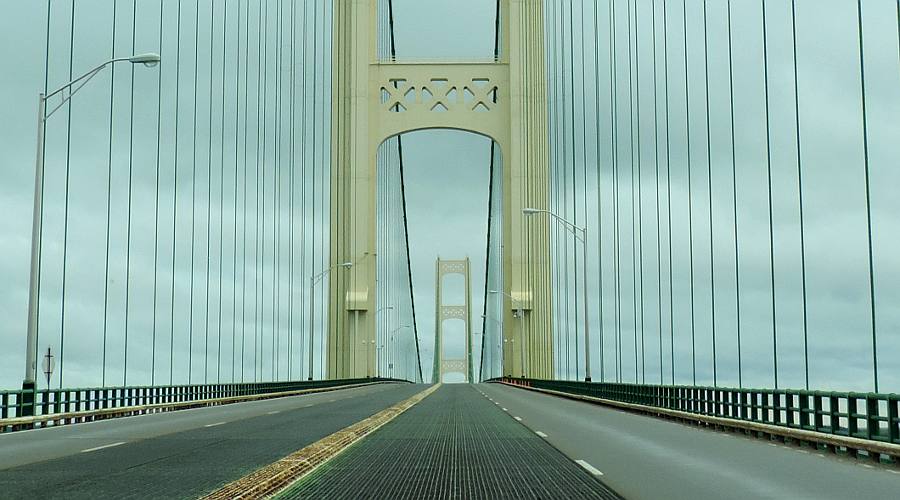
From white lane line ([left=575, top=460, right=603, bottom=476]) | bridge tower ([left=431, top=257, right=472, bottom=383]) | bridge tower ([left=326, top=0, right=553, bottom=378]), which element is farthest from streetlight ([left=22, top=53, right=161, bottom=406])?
bridge tower ([left=431, top=257, right=472, bottom=383])

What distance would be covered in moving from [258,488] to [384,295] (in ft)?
344

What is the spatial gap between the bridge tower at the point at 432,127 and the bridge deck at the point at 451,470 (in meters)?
55.6

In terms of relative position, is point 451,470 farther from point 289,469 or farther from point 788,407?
point 788,407

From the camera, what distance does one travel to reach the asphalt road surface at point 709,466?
12391 mm

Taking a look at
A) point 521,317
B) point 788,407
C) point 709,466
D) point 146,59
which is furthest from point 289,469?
point 521,317

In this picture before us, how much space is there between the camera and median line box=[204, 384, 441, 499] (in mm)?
11617

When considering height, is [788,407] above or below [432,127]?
below

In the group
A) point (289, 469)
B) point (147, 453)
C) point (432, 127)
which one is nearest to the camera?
point (289, 469)

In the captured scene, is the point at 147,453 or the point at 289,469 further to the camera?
the point at 147,453

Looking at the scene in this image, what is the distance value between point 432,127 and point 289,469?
231ft

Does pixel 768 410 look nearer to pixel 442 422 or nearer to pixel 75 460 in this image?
pixel 442 422

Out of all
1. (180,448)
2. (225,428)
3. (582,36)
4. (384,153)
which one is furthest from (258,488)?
(384,153)

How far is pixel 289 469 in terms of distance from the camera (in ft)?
45.9

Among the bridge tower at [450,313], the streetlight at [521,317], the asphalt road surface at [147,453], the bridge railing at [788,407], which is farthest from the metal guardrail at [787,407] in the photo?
the bridge tower at [450,313]
